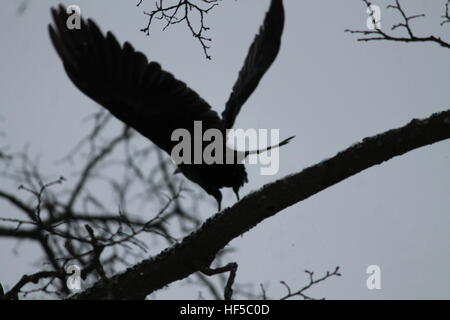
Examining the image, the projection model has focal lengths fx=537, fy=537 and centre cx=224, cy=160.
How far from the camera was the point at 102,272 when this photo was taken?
2.52m

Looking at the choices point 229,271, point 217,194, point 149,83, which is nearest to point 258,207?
point 229,271

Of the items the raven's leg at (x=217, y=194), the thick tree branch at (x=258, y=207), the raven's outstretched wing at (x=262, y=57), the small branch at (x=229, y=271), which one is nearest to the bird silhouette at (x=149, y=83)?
the raven's outstretched wing at (x=262, y=57)

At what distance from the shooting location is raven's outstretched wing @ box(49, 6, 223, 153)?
2965 millimetres

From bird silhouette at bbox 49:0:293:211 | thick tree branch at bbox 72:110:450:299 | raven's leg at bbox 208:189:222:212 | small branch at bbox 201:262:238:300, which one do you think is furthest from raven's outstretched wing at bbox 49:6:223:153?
small branch at bbox 201:262:238:300

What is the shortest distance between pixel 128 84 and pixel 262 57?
0.86 metres

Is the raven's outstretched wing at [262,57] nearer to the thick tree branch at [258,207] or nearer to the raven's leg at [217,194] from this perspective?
the raven's leg at [217,194]

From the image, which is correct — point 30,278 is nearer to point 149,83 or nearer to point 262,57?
point 149,83

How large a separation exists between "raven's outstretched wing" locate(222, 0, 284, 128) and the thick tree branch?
0.89m

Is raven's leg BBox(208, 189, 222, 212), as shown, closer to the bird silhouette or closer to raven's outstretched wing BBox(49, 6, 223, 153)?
the bird silhouette

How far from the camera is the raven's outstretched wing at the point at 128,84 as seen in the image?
2.96 metres

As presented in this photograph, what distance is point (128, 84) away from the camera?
121 inches

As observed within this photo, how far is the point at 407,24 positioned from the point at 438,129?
0.77 m
